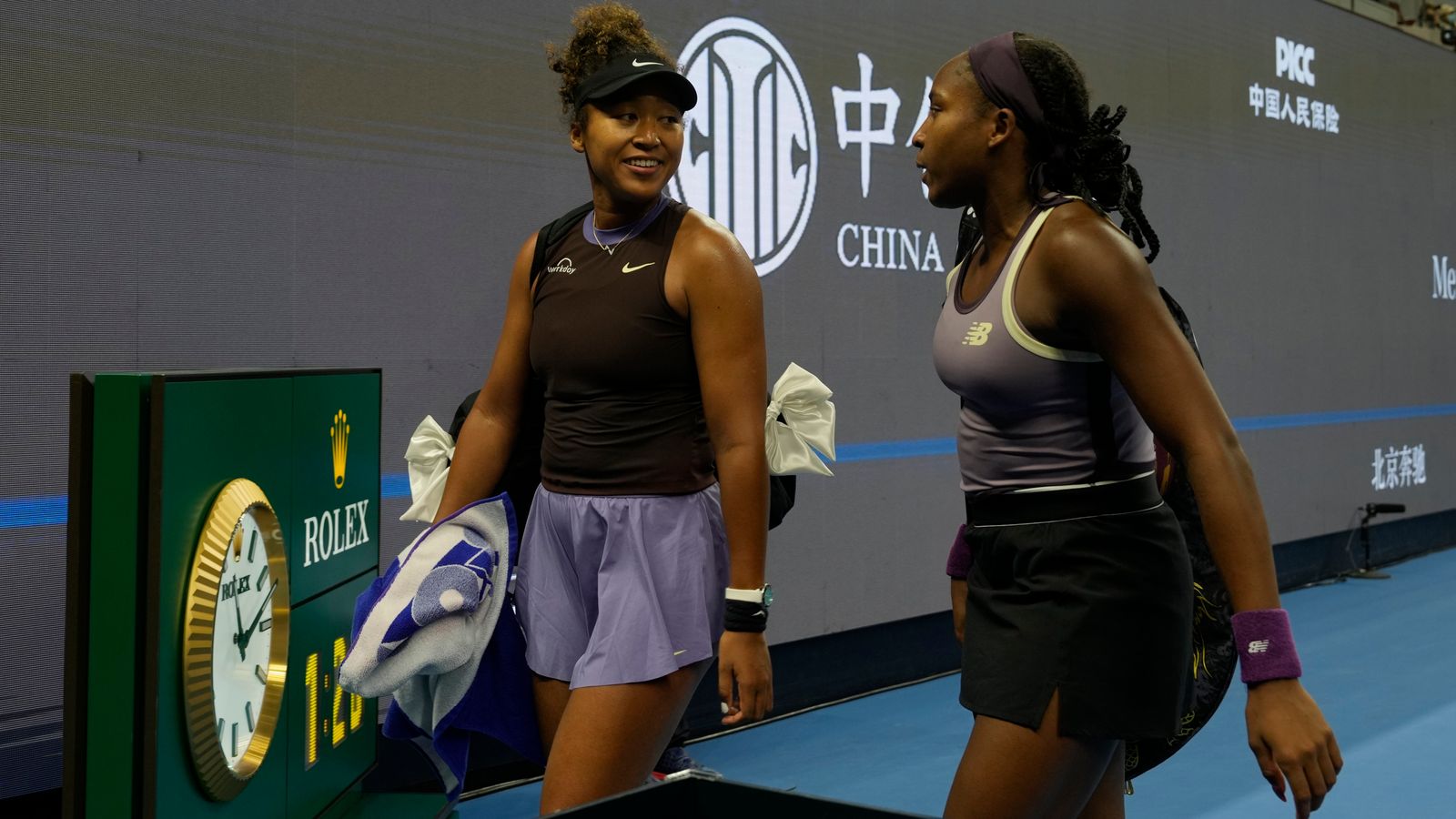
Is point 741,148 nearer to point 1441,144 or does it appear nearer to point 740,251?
point 740,251

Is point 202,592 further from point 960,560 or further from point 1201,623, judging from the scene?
point 1201,623

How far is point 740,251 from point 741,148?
270 centimetres

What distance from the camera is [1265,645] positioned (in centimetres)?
161

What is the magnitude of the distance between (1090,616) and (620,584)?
703 millimetres

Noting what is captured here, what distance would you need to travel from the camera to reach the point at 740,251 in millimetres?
2215

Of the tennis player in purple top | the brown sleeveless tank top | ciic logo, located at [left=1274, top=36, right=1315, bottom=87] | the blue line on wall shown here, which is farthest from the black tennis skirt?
ciic logo, located at [left=1274, top=36, right=1315, bottom=87]

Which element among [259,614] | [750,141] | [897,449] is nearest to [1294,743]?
[259,614]

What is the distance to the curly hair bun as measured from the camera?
2256 mm

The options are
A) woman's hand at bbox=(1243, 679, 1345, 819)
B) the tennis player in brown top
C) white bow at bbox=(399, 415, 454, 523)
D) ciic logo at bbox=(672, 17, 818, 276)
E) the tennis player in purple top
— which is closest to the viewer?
woman's hand at bbox=(1243, 679, 1345, 819)

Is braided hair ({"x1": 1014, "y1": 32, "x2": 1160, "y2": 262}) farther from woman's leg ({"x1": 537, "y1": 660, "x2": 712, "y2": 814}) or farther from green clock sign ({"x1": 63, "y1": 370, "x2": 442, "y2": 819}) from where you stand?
green clock sign ({"x1": 63, "y1": 370, "x2": 442, "y2": 819})

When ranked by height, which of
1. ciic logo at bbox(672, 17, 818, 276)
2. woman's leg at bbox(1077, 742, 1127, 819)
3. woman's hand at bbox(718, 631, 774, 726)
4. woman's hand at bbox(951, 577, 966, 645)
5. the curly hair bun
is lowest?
woman's leg at bbox(1077, 742, 1127, 819)

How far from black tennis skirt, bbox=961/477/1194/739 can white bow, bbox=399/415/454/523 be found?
98cm

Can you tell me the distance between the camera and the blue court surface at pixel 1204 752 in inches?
157

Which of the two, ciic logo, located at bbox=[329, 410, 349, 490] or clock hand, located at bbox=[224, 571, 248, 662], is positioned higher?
ciic logo, located at bbox=[329, 410, 349, 490]
